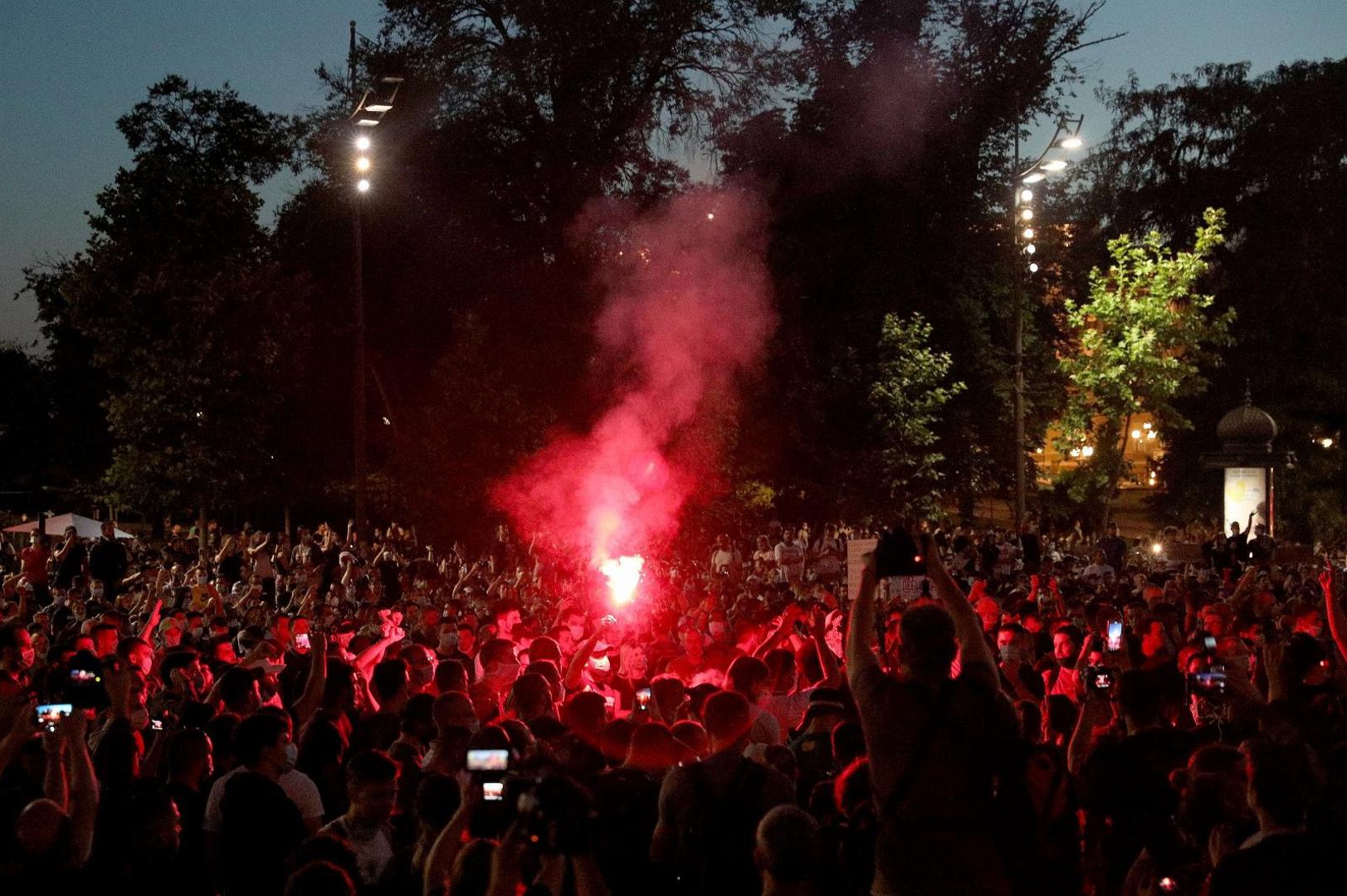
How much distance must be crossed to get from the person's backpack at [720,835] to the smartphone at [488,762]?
131 cm

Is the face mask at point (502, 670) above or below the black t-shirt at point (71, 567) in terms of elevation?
below

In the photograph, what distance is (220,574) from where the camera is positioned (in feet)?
62.0

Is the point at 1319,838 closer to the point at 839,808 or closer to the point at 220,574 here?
the point at 839,808

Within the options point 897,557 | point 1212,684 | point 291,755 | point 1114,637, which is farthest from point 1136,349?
point 897,557

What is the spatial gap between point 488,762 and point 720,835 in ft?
4.55

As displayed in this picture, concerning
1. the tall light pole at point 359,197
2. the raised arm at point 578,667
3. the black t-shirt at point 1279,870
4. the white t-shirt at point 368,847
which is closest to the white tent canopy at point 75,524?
the tall light pole at point 359,197

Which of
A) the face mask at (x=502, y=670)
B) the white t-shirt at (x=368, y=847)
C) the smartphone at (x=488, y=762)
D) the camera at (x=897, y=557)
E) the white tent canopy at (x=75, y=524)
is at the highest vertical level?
the white tent canopy at (x=75, y=524)

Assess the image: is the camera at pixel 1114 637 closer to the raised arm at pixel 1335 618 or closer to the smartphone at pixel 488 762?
the raised arm at pixel 1335 618

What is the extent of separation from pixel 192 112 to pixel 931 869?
3551 centimetres

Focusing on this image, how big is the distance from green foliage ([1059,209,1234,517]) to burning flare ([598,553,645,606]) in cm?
1378

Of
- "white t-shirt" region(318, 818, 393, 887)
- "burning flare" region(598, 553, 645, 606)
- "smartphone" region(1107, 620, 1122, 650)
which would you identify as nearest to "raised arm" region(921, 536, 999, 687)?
"white t-shirt" region(318, 818, 393, 887)

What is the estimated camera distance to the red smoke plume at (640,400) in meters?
23.2

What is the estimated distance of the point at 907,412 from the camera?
96.2ft

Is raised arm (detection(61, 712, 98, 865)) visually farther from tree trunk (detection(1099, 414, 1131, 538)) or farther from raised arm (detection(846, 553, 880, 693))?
tree trunk (detection(1099, 414, 1131, 538))
